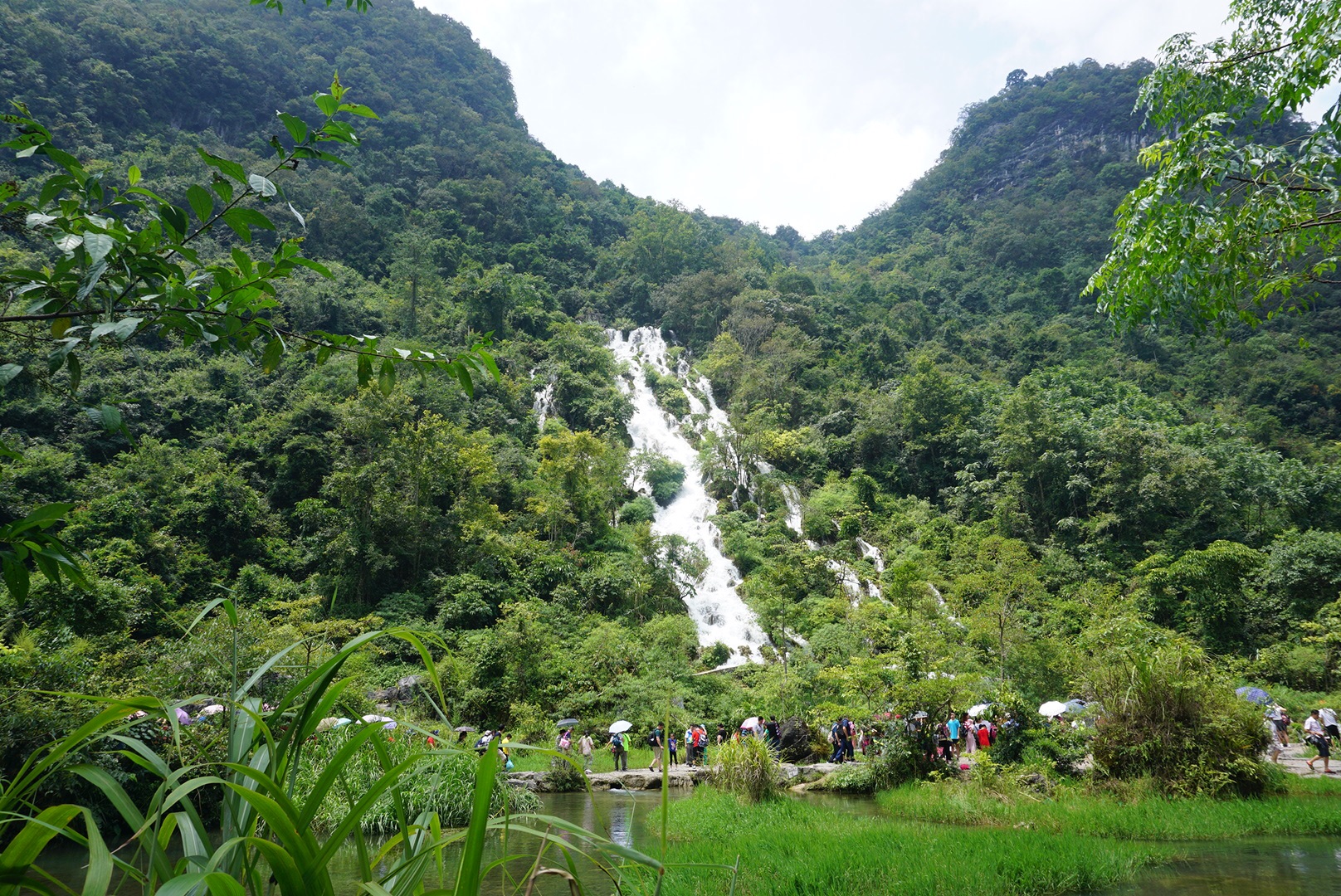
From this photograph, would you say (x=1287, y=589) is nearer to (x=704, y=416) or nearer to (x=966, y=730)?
(x=966, y=730)

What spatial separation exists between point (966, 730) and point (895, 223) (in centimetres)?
5729

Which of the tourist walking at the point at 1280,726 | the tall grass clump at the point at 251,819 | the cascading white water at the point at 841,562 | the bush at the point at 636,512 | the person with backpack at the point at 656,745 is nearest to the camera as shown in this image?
the tall grass clump at the point at 251,819

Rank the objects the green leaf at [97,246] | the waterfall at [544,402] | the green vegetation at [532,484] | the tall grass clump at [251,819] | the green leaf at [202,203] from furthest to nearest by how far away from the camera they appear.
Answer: the waterfall at [544,402]
the green vegetation at [532,484]
the green leaf at [202,203]
the green leaf at [97,246]
the tall grass clump at [251,819]

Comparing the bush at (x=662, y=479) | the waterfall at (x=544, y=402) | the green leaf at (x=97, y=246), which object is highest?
the waterfall at (x=544, y=402)

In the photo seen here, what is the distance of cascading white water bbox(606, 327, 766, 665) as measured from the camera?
20.2 metres

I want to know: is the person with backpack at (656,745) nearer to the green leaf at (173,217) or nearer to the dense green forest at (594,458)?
the dense green forest at (594,458)

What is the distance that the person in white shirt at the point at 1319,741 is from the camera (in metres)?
8.77

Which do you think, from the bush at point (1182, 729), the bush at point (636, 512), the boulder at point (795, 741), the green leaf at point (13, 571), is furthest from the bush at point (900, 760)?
the bush at point (636, 512)

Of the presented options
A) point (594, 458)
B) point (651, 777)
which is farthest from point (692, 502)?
point (651, 777)

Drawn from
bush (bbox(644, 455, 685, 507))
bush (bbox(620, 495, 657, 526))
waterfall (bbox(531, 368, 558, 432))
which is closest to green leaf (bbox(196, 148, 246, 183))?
bush (bbox(620, 495, 657, 526))

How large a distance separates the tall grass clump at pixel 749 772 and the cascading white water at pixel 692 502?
986 cm

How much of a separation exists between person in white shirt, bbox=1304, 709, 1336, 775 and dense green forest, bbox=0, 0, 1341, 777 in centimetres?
249

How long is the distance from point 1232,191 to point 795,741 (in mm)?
10868

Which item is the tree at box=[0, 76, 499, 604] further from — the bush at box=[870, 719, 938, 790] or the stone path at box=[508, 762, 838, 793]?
the stone path at box=[508, 762, 838, 793]
